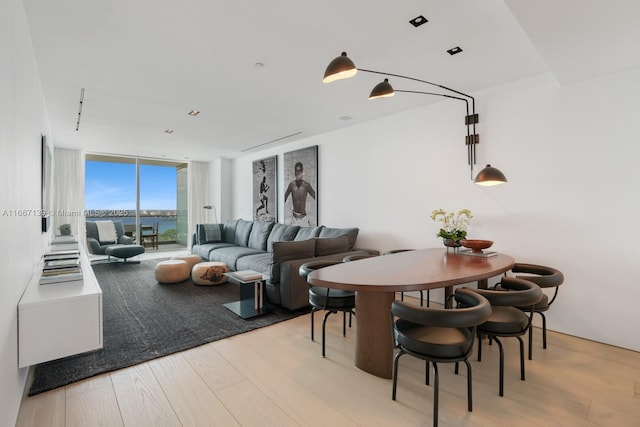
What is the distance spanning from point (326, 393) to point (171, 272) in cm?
376

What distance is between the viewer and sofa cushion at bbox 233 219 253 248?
6.37m

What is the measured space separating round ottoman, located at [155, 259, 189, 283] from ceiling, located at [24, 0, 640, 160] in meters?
2.37

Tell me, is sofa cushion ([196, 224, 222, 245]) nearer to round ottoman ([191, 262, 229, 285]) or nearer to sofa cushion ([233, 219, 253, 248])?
sofa cushion ([233, 219, 253, 248])

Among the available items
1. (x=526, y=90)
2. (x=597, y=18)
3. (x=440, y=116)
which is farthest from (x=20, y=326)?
(x=526, y=90)

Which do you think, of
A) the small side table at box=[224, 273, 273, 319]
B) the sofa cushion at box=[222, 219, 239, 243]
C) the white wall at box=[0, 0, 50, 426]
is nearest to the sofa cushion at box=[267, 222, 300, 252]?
the sofa cushion at box=[222, 219, 239, 243]

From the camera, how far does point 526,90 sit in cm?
323

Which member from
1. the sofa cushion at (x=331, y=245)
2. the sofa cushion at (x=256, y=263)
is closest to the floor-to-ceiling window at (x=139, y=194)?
the sofa cushion at (x=256, y=263)

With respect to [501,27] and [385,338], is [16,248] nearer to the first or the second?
[385,338]

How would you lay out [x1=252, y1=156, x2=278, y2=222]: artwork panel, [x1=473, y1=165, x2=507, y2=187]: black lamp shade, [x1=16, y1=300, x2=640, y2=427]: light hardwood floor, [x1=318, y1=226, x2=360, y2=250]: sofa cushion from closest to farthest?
[x1=16, y1=300, x2=640, y2=427]: light hardwood floor, [x1=473, y1=165, x2=507, y2=187]: black lamp shade, [x1=318, y1=226, x2=360, y2=250]: sofa cushion, [x1=252, y1=156, x2=278, y2=222]: artwork panel

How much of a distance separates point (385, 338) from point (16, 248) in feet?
8.02

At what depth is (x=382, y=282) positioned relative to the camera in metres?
1.88

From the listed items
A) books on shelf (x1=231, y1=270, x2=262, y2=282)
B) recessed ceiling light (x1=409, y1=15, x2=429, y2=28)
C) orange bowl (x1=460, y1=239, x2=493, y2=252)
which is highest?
recessed ceiling light (x1=409, y1=15, x2=429, y2=28)

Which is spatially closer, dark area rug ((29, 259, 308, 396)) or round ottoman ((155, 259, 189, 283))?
dark area rug ((29, 259, 308, 396))

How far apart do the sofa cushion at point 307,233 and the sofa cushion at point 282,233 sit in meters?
0.08
